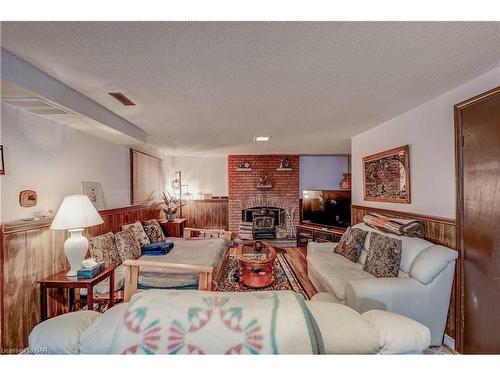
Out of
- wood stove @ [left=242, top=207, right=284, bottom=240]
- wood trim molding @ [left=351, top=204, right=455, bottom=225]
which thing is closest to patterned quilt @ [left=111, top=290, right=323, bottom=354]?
wood trim molding @ [left=351, top=204, right=455, bottom=225]

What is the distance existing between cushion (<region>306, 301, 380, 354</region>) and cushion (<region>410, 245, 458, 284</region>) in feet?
5.05

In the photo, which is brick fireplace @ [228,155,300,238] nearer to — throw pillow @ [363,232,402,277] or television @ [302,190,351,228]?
television @ [302,190,351,228]

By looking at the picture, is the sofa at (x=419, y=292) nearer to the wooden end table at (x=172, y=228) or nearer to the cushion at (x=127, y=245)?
the cushion at (x=127, y=245)

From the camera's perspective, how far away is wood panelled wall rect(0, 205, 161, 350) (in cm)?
179

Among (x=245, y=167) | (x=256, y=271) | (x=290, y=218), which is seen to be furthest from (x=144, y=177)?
(x=290, y=218)

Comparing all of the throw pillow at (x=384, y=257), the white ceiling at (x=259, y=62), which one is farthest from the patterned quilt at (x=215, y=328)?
the throw pillow at (x=384, y=257)

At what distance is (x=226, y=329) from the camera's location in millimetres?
706

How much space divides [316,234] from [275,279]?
1896 mm

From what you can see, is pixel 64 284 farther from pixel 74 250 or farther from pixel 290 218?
pixel 290 218

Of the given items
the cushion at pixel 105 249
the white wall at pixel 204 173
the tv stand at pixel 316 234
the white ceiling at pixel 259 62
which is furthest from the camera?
the white wall at pixel 204 173

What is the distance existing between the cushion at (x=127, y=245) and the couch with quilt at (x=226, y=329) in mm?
2386

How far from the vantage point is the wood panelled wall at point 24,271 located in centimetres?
179

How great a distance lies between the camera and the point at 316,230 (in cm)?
497
